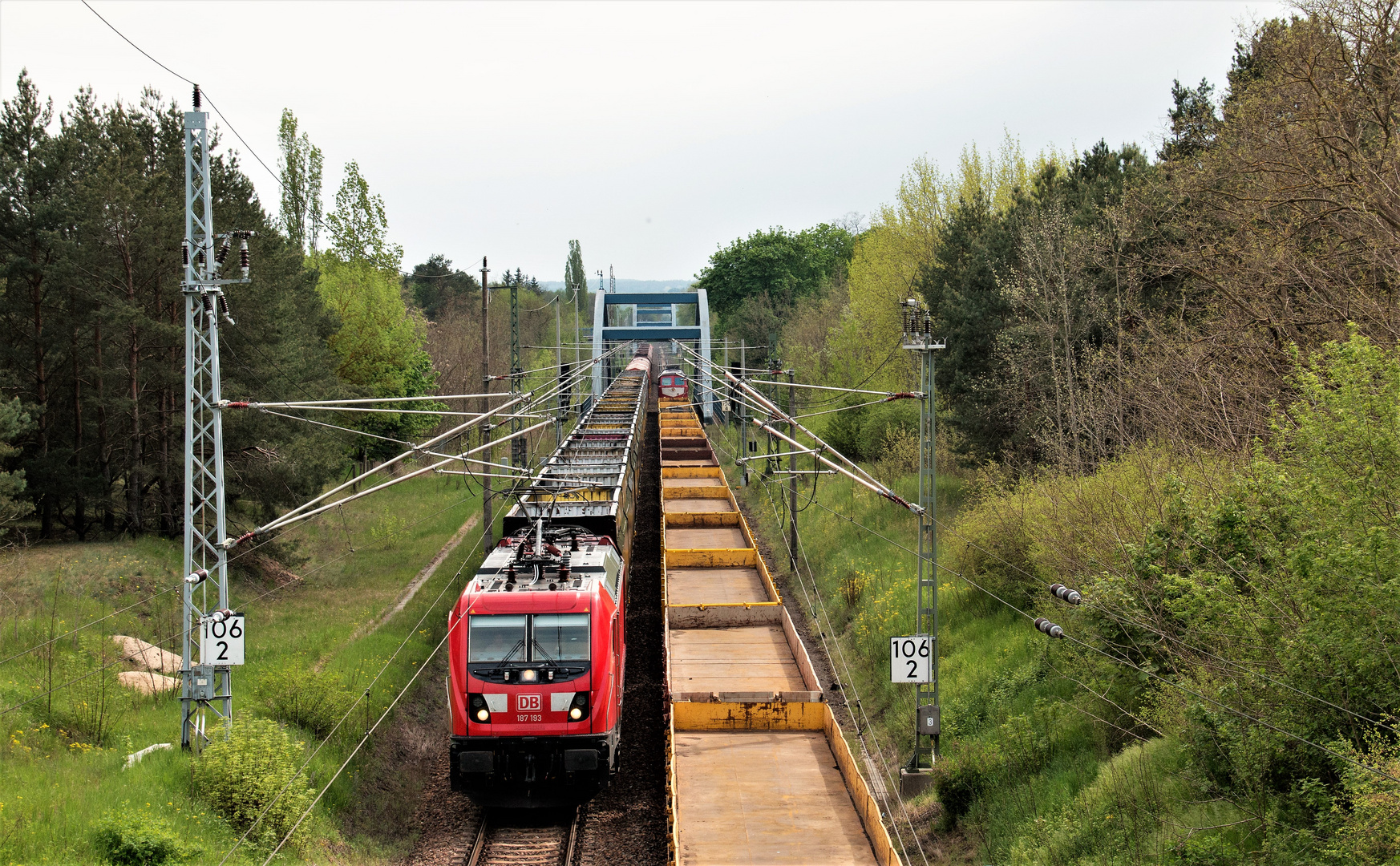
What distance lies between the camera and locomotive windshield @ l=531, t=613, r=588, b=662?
38.1ft

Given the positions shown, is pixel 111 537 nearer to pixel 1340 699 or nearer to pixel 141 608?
pixel 141 608

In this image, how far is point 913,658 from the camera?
13.1 meters

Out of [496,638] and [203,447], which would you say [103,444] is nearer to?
[203,447]

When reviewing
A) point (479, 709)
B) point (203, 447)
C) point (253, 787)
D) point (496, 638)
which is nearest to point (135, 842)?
point (253, 787)

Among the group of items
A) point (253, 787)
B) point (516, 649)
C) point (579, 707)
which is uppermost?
point (516, 649)

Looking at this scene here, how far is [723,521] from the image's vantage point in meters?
26.1

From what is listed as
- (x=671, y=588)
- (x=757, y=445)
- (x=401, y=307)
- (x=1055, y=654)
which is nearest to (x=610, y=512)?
(x=671, y=588)

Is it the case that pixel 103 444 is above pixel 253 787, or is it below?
above

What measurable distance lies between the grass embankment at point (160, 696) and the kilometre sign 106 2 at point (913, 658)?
→ 7275 mm

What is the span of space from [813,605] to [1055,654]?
10.1 meters

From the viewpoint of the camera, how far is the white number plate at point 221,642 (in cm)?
1152

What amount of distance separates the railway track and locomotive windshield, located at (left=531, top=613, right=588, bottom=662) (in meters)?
2.47

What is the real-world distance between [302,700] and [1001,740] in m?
10.4

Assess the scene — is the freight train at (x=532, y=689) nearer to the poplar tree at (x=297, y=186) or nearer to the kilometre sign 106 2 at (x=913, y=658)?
the kilometre sign 106 2 at (x=913, y=658)
